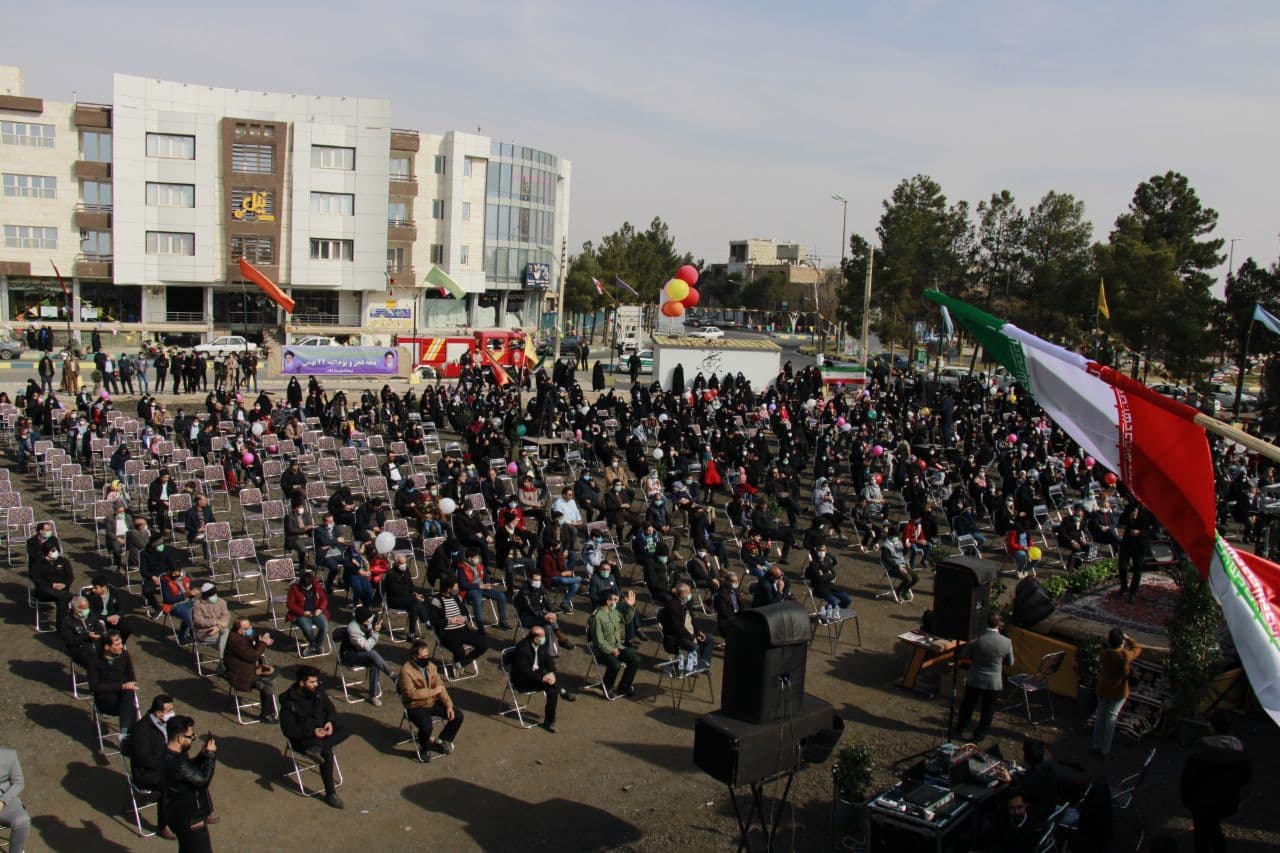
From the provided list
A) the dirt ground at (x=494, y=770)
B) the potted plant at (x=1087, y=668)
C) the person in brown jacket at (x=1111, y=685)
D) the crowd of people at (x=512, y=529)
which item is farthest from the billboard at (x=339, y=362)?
the person in brown jacket at (x=1111, y=685)

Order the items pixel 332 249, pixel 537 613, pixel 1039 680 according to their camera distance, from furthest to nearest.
Result: pixel 332 249
pixel 537 613
pixel 1039 680

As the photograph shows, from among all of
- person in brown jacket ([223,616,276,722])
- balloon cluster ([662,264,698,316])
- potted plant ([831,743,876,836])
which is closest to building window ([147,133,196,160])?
balloon cluster ([662,264,698,316])

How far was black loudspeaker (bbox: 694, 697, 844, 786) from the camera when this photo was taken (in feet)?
25.8

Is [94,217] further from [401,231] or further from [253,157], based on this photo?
[401,231]

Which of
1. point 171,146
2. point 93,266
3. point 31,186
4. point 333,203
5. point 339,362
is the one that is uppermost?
point 171,146

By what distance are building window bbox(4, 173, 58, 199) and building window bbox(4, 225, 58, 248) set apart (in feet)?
5.45

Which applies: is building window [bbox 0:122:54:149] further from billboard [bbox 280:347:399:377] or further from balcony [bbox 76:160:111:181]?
billboard [bbox 280:347:399:377]

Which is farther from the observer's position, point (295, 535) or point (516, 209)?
point (516, 209)

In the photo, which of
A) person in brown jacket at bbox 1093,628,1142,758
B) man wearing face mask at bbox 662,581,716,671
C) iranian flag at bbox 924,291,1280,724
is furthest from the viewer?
man wearing face mask at bbox 662,581,716,671

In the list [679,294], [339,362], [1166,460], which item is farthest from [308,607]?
[679,294]

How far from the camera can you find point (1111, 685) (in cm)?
1134

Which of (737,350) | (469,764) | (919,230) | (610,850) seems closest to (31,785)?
(469,764)

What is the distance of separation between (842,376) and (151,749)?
3411cm

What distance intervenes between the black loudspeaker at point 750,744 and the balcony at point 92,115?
58970 millimetres
